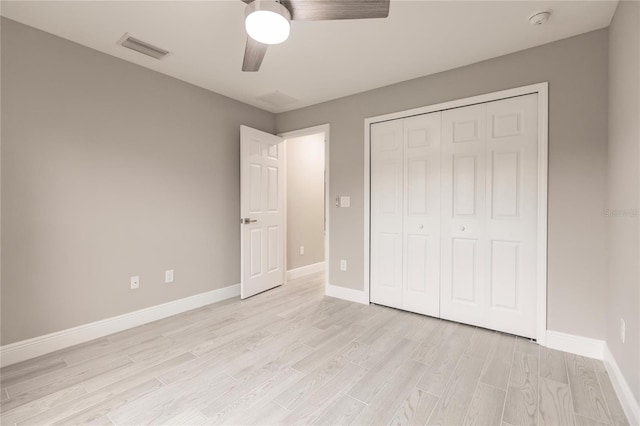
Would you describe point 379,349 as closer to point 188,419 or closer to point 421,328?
point 421,328

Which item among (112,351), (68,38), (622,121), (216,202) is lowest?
(112,351)

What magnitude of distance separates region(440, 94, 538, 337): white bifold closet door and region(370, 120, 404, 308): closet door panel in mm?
468

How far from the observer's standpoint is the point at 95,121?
252cm

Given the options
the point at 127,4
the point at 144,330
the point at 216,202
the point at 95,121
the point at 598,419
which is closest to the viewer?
the point at 598,419

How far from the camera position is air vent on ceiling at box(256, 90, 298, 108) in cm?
347

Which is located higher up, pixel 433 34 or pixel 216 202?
pixel 433 34

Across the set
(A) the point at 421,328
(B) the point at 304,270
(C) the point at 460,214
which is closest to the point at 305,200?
(B) the point at 304,270

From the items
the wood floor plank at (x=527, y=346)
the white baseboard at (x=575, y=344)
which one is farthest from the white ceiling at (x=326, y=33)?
the wood floor plank at (x=527, y=346)

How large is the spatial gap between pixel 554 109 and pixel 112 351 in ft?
13.1

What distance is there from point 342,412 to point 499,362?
1286mm

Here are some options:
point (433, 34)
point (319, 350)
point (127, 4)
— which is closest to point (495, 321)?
point (319, 350)

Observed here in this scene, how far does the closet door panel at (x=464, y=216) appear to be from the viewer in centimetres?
268

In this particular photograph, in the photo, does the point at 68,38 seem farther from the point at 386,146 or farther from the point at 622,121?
the point at 622,121

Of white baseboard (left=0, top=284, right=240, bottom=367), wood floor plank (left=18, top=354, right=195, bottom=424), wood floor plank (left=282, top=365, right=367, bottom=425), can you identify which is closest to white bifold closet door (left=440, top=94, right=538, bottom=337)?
wood floor plank (left=282, top=365, right=367, bottom=425)
